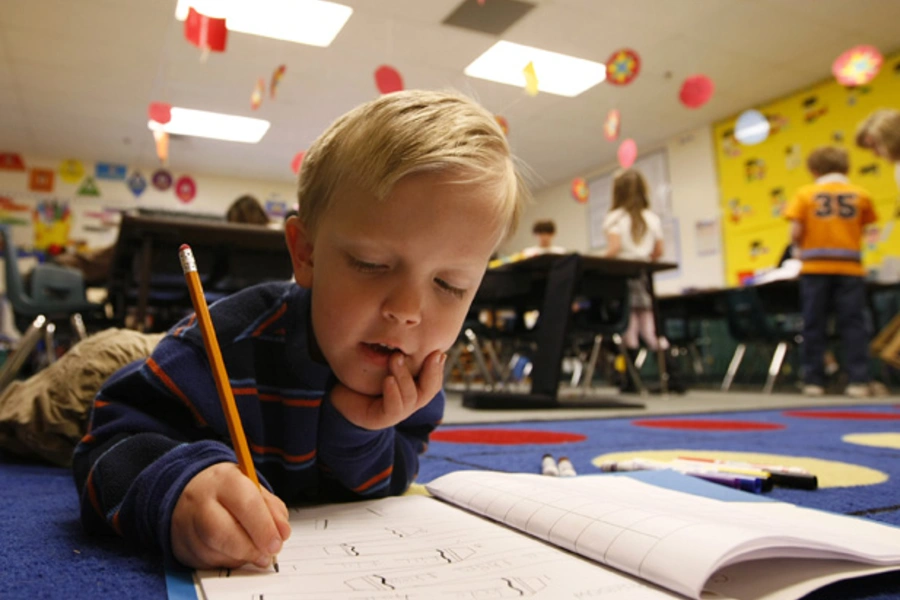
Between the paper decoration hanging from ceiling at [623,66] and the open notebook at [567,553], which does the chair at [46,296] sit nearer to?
the open notebook at [567,553]

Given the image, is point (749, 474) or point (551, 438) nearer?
point (749, 474)

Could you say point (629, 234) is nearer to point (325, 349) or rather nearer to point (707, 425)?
point (707, 425)

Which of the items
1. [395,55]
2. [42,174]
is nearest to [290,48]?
[395,55]

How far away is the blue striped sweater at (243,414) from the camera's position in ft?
1.80

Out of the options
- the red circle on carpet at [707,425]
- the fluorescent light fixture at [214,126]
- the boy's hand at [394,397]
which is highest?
the fluorescent light fixture at [214,126]

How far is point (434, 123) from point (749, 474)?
1.96ft

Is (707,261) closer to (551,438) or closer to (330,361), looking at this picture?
(551,438)

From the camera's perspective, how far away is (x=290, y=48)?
4.07 metres

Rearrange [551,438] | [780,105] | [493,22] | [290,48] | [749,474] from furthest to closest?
[780,105] < [290,48] < [493,22] < [551,438] < [749,474]

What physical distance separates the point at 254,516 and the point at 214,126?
18.0 ft

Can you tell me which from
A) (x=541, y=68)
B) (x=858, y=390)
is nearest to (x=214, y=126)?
(x=541, y=68)

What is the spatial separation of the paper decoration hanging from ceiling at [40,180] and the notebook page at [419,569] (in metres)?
6.64

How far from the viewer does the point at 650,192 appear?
599 centimetres

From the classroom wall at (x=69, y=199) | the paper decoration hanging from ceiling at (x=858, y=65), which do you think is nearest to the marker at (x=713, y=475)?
the paper decoration hanging from ceiling at (x=858, y=65)
